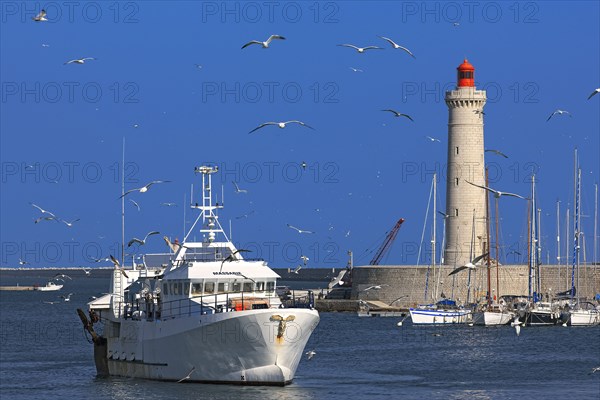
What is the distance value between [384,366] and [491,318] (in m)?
31.9

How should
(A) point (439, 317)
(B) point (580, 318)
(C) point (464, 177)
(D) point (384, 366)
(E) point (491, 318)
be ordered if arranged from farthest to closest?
(C) point (464, 177) → (A) point (439, 317) → (E) point (491, 318) → (B) point (580, 318) → (D) point (384, 366)

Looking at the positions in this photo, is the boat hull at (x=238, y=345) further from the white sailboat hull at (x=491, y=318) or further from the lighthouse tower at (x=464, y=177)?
the lighthouse tower at (x=464, y=177)

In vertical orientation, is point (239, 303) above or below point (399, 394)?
above

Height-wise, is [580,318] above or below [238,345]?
below

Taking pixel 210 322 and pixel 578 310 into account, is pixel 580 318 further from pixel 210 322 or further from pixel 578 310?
pixel 210 322

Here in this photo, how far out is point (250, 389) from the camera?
150ft

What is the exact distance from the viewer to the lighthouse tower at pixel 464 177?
106m

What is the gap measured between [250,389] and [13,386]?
10731mm

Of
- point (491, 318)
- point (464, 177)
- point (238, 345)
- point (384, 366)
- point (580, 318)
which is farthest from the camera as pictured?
point (464, 177)

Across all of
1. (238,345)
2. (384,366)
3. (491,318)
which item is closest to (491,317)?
(491,318)

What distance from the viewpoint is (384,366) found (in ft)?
200

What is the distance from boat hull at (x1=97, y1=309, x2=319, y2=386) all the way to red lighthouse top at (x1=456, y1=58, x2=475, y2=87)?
6478cm

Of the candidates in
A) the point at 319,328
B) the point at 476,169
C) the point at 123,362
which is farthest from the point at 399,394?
the point at 476,169

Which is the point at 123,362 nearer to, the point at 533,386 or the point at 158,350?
the point at 158,350
